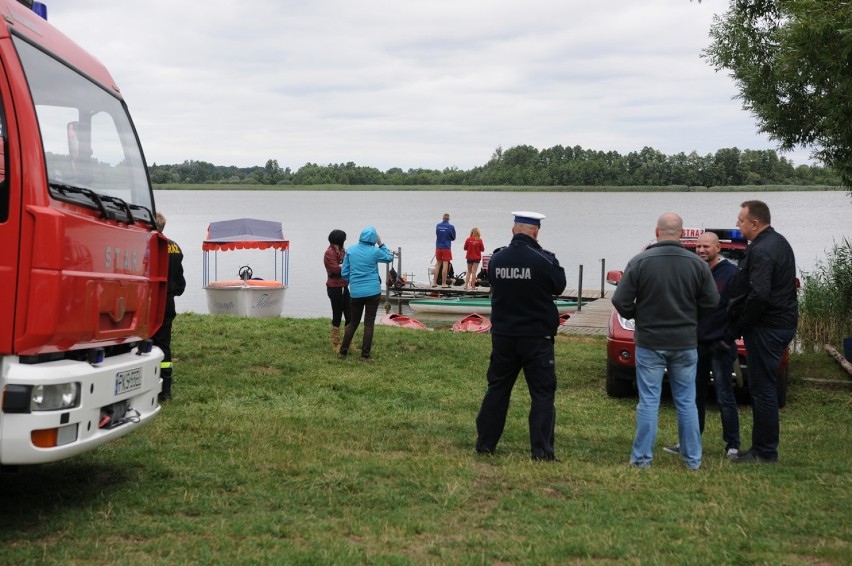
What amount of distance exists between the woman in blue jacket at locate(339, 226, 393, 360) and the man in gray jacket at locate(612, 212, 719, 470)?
5.92m

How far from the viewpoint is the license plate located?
18.8 feet

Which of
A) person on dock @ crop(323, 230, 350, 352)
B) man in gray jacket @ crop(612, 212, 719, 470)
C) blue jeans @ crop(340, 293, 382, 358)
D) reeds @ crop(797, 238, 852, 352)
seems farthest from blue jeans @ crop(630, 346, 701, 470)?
reeds @ crop(797, 238, 852, 352)

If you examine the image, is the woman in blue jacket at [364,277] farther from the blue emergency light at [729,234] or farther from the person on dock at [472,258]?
the person on dock at [472,258]

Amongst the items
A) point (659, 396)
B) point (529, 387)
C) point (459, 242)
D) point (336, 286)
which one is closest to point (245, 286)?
point (336, 286)

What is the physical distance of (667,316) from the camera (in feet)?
23.0

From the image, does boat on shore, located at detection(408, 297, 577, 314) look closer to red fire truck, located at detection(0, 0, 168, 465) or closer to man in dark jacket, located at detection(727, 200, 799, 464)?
man in dark jacket, located at detection(727, 200, 799, 464)

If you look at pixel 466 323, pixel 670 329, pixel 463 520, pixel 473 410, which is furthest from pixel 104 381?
pixel 466 323

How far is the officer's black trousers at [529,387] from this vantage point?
7145 millimetres

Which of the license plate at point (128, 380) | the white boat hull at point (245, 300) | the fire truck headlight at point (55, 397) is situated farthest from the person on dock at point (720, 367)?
the white boat hull at point (245, 300)

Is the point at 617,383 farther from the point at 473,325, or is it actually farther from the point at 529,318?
the point at 473,325

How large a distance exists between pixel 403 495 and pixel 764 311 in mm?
3127

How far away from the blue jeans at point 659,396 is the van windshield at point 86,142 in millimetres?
3679

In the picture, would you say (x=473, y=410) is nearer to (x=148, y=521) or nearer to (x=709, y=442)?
(x=709, y=442)

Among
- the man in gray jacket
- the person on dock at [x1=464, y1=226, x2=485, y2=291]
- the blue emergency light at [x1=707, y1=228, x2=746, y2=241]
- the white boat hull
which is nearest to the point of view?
the man in gray jacket
